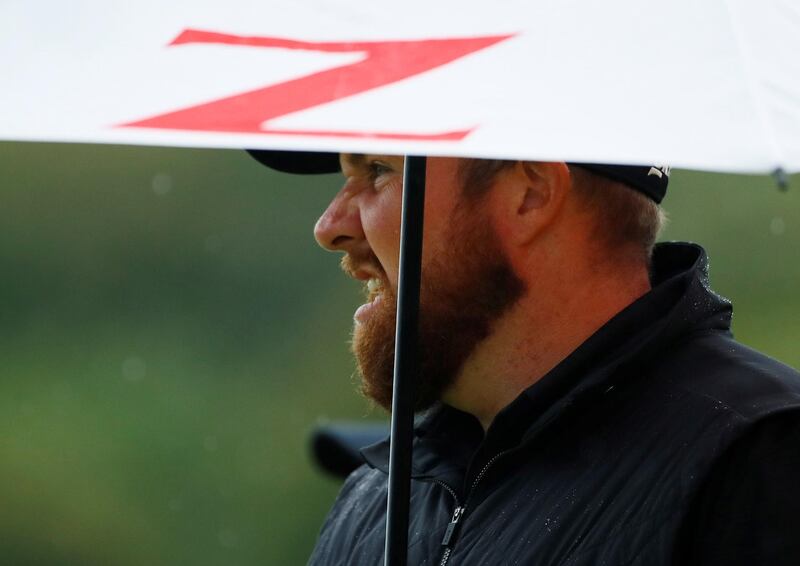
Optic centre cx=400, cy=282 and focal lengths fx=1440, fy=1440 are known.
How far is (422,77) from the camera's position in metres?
1.38

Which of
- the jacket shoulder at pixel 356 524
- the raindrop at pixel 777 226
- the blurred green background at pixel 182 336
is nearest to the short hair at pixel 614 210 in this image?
the jacket shoulder at pixel 356 524

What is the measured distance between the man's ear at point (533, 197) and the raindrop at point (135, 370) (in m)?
6.81

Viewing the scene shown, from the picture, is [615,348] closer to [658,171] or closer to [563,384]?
[563,384]

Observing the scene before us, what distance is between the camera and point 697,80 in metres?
1.35

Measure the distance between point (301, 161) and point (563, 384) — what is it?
0.77m

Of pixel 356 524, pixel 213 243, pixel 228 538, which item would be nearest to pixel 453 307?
pixel 356 524

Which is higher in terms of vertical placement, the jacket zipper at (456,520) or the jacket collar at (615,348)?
the jacket collar at (615,348)

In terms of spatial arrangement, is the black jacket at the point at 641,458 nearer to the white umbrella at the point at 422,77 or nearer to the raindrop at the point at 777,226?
the white umbrella at the point at 422,77

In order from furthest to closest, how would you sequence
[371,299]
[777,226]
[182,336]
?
[182,336] < [777,226] < [371,299]

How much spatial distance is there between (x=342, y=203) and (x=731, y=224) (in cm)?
640

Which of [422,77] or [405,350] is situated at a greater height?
[422,77]

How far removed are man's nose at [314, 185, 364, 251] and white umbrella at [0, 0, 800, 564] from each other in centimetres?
88

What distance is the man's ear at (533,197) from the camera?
7.22ft

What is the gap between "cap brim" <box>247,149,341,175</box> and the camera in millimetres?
2533
